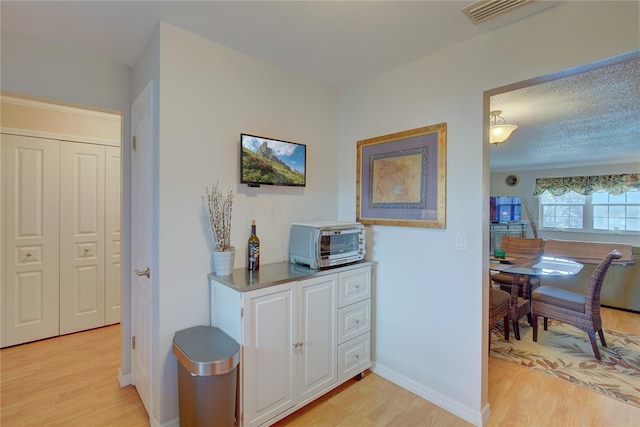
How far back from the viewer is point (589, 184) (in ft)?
21.0

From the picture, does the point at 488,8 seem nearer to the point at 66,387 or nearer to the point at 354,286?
the point at 354,286

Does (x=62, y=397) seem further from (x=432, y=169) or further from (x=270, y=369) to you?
(x=432, y=169)

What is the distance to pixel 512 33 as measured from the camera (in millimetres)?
1745

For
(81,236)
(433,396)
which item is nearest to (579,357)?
(433,396)

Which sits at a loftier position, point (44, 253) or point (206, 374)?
point (44, 253)

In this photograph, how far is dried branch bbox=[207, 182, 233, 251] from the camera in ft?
6.34

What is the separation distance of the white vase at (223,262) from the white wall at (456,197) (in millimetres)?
1193

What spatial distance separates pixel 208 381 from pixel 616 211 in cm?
830

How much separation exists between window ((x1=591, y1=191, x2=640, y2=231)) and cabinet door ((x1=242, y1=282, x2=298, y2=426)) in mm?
7706

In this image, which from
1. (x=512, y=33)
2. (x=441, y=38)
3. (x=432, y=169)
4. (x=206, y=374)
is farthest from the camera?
(x=432, y=169)

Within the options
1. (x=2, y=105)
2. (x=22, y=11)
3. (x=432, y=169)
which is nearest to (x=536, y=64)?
(x=432, y=169)

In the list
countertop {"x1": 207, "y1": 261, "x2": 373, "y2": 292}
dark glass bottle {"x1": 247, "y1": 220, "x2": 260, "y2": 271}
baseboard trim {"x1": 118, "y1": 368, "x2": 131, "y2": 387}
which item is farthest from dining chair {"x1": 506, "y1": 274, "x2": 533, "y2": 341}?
baseboard trim {"x1": 118, "y1": 368, "x2": 131, "y2": 387}

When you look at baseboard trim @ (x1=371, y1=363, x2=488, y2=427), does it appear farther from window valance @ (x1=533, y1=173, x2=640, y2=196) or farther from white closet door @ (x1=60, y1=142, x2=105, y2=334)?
window valance @ (x1=533, y1=173, x2=640, y2=196)

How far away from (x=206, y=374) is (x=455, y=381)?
161 cm
